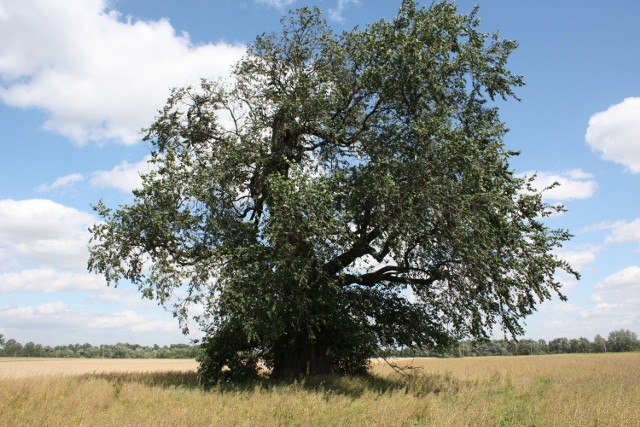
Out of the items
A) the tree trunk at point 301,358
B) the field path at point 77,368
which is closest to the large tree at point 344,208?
the tree trunk at point 301,358

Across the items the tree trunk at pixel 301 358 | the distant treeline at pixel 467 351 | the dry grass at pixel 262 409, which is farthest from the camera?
the distant treeline at pixel 467 351

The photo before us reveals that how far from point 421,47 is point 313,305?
1139 cm

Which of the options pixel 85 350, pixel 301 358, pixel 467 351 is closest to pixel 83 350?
pixel 85 350

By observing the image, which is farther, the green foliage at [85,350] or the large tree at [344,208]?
the green foliage at [85,350]

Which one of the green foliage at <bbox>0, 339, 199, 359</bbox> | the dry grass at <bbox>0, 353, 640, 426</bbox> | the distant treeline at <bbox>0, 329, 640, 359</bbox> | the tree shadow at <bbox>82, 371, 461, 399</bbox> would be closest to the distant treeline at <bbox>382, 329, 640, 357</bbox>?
the distant treeline at <bbox>0, 329, 640, 359</bbox>

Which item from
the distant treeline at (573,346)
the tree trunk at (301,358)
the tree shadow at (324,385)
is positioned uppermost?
the tree trunk at (301,358)

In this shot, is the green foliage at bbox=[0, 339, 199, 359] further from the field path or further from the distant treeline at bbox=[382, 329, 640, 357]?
the distant treeline at bbox=[382, 329, 640, 357]

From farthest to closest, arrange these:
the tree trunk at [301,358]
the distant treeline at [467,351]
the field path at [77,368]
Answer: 1. the distant treeline at [467,351]
2. the field path at [77,368]
3. the tree trunk at [301,358]

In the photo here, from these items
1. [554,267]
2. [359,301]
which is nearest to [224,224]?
[359,301]

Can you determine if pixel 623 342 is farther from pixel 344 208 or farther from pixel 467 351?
pixel 344 208

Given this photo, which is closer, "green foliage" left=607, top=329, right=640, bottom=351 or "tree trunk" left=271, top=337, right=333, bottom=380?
"tree trunk" left=271, top=337, right=333, bottom=380

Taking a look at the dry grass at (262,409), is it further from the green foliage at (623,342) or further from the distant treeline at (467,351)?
the green foliage at (623,342)

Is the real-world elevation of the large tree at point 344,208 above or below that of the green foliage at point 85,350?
above

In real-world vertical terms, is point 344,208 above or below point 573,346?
above
